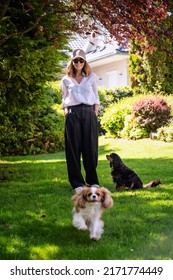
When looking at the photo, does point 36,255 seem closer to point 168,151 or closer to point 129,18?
point 129,18

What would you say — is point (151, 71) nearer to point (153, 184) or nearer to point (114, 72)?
point (114, 72)

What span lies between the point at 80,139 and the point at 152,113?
9510 mm

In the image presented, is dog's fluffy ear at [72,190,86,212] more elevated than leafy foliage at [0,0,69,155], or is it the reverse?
leafy foliage at [0,0,69,155]

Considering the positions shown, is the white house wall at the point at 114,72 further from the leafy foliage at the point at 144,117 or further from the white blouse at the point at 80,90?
the white blouse at the point at 80,90

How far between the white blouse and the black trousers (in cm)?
8

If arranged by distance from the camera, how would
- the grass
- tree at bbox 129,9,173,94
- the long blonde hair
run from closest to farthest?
1. the grass
2. the long blonde hair
3. tree at bbox 129,9,173,94

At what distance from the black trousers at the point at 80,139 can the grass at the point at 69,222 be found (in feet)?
1.60

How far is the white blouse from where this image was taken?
6.42 metres

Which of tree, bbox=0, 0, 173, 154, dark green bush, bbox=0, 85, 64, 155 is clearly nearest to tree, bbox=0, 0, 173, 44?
tree, bbox=0, 0, 173, 154

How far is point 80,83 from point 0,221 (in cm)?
211

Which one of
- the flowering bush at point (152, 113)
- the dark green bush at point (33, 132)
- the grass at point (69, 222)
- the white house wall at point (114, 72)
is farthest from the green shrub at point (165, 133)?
the white house wall at point (114, 72)

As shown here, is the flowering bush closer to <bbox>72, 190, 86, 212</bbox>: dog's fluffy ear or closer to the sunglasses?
the sunglasses

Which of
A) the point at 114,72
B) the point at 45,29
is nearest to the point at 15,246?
the point at 45,29
